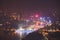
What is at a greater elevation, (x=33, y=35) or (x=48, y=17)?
(x=48, y=17)

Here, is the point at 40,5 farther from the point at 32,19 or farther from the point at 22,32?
the point at 22,32

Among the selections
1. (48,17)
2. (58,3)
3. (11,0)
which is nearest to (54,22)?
(48,17)

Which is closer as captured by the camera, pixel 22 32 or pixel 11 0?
pixel 22 32

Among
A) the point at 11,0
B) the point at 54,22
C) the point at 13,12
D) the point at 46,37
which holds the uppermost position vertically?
the point at 11,0

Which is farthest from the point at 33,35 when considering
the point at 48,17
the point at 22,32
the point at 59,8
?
the point at 59,8

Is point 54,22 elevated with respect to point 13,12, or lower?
lower

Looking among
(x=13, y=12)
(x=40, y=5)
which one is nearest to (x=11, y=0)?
(x=13, y=12)

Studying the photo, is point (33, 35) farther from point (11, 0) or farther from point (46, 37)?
point (11, 0)

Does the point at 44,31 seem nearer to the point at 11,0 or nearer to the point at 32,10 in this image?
the point at 32,10
